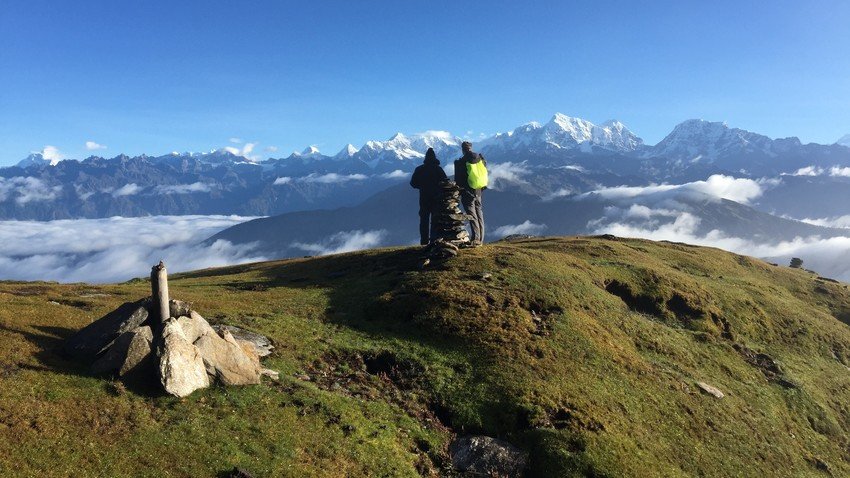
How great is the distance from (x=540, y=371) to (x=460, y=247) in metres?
32.5

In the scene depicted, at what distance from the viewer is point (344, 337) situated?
43.3 metres

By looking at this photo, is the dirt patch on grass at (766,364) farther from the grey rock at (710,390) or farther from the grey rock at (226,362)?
the grey rock at (226,362)

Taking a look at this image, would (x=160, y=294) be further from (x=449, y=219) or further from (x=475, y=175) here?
(x=475, y=175)

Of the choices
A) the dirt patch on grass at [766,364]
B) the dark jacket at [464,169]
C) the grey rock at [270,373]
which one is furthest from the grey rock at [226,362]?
the dirt patch on grass at [766,364]

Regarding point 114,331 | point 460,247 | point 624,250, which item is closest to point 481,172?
point 460,247

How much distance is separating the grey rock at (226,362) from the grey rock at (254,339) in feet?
11.8

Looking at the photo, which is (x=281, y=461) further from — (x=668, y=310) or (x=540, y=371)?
(x=668, y=310)

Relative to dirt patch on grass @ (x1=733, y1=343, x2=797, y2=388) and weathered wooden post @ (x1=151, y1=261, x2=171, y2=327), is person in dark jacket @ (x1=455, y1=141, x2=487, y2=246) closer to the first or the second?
dirt patch on grass @ (x1=733, y1=343, x2=797, y2=388)

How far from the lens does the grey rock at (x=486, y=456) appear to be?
29.9 meters

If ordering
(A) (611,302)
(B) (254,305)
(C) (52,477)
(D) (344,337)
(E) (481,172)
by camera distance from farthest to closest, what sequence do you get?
(E) (481,172)
(A) (611,302)
(B) (254,305)
(D) (344,337)
(C) (52,477)

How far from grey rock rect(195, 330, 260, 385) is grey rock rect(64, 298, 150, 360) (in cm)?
444

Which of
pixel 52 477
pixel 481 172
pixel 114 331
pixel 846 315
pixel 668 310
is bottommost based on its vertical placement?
pixel 846 315

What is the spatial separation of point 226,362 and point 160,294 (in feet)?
19.8

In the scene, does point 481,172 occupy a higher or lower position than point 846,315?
higher
